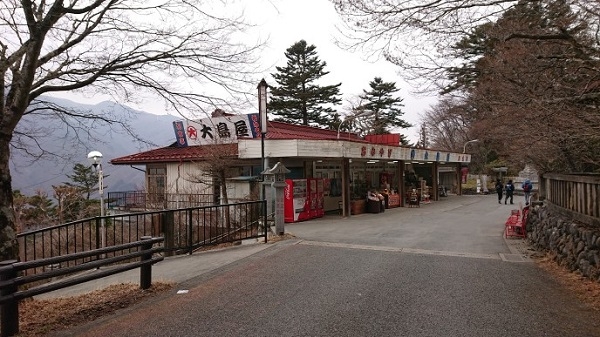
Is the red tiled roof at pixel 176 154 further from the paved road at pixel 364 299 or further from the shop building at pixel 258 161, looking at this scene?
the paved road at pixel 364 299

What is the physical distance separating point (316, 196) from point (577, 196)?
11629 mm

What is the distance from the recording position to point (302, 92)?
43312 millimetres

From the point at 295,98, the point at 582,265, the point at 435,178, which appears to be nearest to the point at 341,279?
the point at 582,265

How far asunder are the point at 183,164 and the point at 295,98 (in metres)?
24.8

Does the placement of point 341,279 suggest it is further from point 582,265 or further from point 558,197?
point 558,197

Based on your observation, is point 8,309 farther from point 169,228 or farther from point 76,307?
point 169,228

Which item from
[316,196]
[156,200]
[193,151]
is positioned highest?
[193,151]

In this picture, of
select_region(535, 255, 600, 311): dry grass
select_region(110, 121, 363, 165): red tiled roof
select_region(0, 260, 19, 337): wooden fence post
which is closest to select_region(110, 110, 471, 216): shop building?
select_region(110, 121, 363, 165): red tiled roof

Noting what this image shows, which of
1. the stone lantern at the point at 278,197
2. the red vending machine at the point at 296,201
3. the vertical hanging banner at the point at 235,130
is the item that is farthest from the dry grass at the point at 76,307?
the vertical hanging banner at the point at 235,130

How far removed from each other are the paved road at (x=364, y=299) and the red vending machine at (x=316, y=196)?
26.2ft

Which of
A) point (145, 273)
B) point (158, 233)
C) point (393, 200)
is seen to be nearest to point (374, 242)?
→ point (145, 273)

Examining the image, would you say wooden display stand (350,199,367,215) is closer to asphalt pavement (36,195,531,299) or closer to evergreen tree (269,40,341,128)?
asphalt pavement (36,195,531,299)

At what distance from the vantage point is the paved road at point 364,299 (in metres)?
4.62

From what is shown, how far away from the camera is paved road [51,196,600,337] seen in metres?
4.62
